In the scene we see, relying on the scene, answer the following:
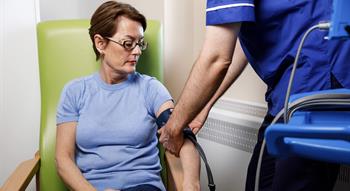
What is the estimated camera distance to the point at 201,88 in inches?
43.5

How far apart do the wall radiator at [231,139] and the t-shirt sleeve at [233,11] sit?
83 cm

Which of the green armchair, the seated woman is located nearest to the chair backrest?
the green armchair

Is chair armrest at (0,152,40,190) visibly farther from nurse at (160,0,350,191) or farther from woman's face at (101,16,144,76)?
nurse at (160,0,350,191)

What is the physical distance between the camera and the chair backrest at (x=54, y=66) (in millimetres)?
1613

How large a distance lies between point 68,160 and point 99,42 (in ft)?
1.50

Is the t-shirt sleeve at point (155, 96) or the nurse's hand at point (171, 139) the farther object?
the t-shirt sleeve at point (155, 96)

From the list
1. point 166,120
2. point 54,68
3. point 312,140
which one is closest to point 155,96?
point 166,120

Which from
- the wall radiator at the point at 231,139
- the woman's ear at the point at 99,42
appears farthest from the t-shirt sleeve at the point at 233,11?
the wall radiator at the point at 231,139

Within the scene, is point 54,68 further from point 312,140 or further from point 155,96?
point 312,140

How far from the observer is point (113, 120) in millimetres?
1480

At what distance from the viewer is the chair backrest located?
5.29 ft

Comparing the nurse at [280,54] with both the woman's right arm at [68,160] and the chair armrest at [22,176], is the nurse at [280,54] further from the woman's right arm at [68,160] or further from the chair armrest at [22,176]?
the chair armrest at [22,176]

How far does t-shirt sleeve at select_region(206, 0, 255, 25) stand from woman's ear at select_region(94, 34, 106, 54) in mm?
623

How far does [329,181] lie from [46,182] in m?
1.10
